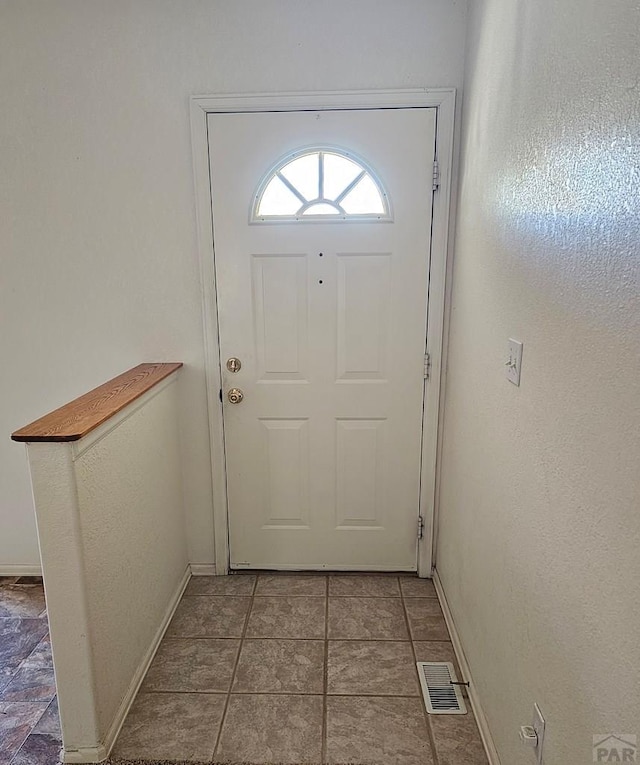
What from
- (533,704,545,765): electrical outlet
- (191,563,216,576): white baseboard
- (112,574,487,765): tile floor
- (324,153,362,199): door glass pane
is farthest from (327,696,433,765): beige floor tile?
(324,153,362,199): door glass pane

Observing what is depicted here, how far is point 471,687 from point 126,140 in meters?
2.43

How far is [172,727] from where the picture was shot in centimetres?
169

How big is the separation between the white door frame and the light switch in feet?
2.86

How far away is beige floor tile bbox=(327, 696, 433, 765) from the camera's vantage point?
1577 millimetres

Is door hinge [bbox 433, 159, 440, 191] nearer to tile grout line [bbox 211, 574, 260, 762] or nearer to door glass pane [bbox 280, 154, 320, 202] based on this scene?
door glass pane [bbox 280, 154, 320, 202]

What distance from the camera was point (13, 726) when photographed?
169 centimetres

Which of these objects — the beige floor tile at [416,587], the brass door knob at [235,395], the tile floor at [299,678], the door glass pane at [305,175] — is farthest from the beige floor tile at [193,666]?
the door glass pane at [305,175]

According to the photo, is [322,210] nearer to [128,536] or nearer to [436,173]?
[436,173]

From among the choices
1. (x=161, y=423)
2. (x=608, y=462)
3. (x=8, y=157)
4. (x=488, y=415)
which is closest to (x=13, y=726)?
(x=161, y=423)

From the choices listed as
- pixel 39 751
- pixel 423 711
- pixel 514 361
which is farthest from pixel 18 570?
pixel 514 361

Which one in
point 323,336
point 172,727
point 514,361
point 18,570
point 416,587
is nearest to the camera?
point 514,361

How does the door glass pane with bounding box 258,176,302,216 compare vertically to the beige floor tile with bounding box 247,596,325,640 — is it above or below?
above

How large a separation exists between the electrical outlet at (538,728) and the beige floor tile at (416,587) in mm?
1154

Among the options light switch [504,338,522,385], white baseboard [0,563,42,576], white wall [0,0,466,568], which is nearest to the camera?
light switch [504,338,522,385]
